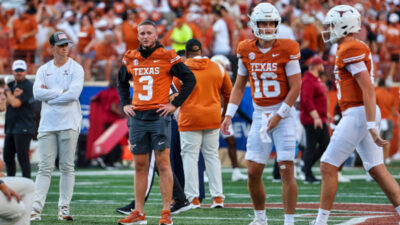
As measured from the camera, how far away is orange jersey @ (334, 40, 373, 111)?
6926 mm

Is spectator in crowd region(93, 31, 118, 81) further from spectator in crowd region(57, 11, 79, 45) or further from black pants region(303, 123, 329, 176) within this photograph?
black pants region(303, 123, 329, 176)

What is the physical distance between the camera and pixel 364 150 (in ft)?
23.5

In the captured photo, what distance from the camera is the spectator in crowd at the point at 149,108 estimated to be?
26.4 ft

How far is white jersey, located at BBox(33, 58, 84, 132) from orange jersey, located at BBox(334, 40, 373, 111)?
3.02 metres

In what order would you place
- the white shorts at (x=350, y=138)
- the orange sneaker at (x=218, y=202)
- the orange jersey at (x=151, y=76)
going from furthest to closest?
the orange sneaker at (x=218, y=202), the orange jersey at (x=151, y=76), the white shorts at (x=350, y=138)

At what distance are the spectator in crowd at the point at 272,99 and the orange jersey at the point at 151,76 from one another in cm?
100

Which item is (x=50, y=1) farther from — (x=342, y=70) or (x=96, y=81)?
(x=342, y=70)

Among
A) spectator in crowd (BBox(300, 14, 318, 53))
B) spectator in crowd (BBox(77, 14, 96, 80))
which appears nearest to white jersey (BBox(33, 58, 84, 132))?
spectator in crowd (BBox(77, 14, 96, 80))

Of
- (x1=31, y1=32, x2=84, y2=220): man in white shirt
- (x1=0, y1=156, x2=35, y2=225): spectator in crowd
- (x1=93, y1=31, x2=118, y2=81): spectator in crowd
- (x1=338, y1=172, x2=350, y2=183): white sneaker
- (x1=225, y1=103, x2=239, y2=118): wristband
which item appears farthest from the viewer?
(x1=93, y1=31, x2=118, y2=81): spectator in crowd

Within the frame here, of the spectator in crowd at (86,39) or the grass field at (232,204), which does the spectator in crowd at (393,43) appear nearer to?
the grass field at (232,204)

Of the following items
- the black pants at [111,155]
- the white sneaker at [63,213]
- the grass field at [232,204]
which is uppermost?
the white sneaker at [63,213]

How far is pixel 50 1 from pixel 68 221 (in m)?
13.9

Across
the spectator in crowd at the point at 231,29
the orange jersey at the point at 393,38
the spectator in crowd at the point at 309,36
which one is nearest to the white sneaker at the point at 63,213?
the spectator in crowd at the point at 231,29

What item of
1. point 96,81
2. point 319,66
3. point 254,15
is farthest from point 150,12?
point 254,15
